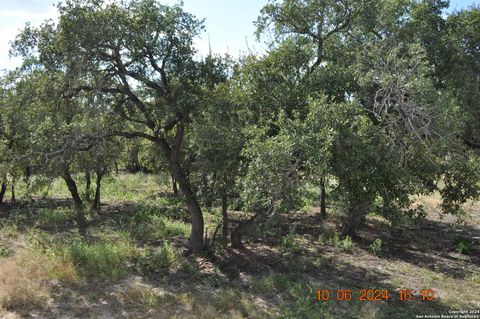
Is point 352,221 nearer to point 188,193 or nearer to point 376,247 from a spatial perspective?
point 376,247

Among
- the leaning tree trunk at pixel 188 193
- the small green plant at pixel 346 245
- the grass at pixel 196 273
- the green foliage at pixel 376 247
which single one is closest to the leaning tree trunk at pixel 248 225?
the grass at pixel 196 273

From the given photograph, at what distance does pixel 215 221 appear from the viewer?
16125 millimetres

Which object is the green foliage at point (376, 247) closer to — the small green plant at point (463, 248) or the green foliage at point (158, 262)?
the small green plant at point (463, 248)

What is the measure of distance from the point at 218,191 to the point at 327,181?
396 cm

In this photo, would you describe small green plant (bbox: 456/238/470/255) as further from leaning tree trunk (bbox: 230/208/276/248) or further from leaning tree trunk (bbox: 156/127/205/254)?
leaning tree trunk (bbox: 156/127/205/254)

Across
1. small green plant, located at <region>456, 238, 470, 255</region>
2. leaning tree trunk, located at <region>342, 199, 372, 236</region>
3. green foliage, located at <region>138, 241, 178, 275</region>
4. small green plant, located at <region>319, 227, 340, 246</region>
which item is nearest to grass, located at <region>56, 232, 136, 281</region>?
green foliage, located at <region>138, 241, 178, 275</region>

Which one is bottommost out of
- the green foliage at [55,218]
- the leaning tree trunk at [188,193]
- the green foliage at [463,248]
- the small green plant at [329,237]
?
the green foliage at [463,248]

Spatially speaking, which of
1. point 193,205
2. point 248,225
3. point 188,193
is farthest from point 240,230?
point 188,193

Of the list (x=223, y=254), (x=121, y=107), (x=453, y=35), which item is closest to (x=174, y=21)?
(x=121, y=107)

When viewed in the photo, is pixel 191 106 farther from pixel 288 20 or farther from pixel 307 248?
pixel 307 248
